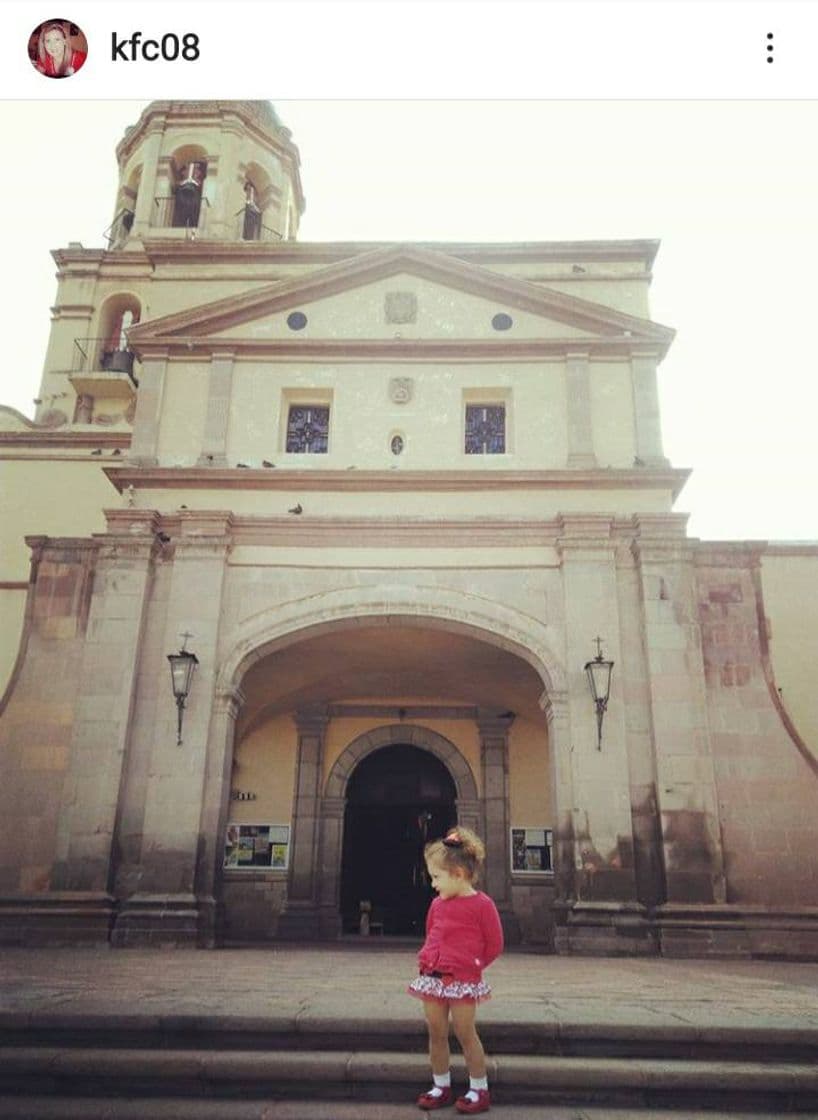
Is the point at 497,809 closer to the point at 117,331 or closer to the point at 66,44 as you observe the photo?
the point at 66,44

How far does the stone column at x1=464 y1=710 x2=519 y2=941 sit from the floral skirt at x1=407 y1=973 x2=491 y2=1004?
37.8ft

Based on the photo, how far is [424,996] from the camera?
5066 millimetres

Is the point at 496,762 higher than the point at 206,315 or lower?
lower

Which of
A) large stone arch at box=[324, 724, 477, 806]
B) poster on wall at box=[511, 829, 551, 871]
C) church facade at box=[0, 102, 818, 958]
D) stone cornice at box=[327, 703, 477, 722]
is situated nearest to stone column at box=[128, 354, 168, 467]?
church facade at box=[0, 102, 818, 958]

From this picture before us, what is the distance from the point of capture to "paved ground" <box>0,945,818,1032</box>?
19.7ft

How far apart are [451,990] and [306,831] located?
12.4 metres

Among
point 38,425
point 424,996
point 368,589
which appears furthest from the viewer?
point 38,425

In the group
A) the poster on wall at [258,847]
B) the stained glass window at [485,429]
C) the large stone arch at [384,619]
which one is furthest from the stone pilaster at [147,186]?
the poster on wall at [258,847]

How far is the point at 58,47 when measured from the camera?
4098 mm

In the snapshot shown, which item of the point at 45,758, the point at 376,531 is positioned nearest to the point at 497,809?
the point at 376,531

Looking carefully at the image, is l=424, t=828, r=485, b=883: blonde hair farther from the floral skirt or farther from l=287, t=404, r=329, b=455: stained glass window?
l=287, t=404, r=329, b=455: stained glass window

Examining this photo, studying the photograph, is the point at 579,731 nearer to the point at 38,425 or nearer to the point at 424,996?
the point at 424,996

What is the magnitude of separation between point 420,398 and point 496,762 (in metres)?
6.84

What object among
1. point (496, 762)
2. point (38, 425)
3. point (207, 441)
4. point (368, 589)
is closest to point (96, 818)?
point (368, 589)
